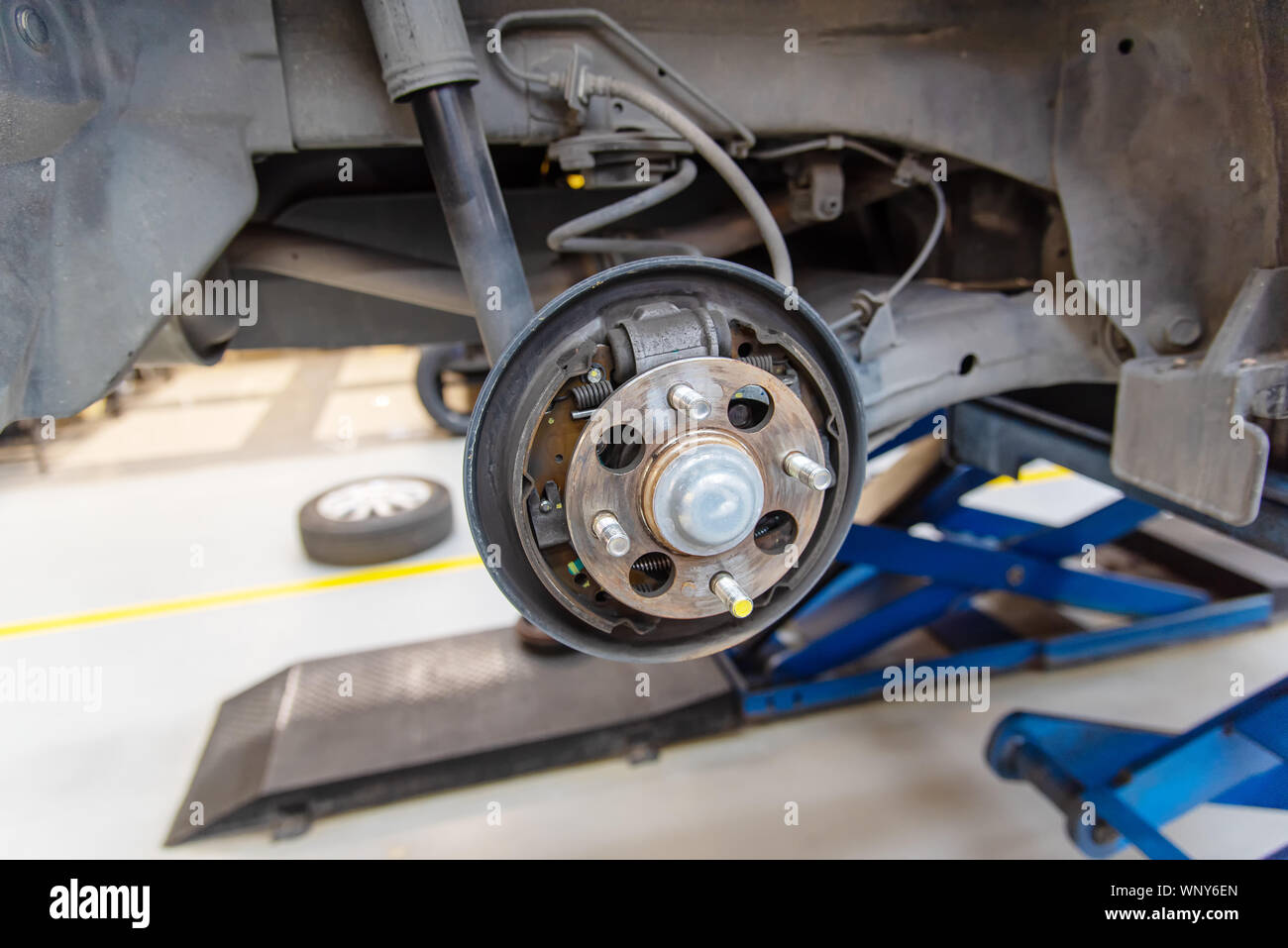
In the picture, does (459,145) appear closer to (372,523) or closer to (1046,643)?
(1046,643)

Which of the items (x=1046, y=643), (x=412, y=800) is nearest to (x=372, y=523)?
(x=412, y=800)

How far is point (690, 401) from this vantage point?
0.81 meters

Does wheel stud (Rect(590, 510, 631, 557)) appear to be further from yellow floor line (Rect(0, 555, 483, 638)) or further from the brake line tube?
yellow floor line (Rect(0, 555, 483, 638))

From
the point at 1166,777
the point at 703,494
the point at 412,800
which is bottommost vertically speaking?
the point at 412,800

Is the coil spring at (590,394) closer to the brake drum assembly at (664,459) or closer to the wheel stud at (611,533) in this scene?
the brake drum assembly at (664,459)

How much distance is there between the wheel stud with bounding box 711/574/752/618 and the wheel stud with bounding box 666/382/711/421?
6.7 inches

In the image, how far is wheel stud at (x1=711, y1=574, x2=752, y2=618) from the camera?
2.78 ft

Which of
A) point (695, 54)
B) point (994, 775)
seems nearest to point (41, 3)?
point (695, 54)

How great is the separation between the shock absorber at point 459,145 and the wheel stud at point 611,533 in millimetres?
257

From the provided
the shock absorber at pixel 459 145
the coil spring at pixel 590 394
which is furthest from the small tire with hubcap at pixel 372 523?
the coil spring at pixel 590 394

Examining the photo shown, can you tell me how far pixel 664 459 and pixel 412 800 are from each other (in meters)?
1.28

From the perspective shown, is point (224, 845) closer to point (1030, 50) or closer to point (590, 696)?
point (590, 696)

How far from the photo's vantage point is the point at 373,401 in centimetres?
477

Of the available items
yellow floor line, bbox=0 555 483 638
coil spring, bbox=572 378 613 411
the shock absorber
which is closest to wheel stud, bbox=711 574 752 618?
coil spring, bbox=572 378 613 411
